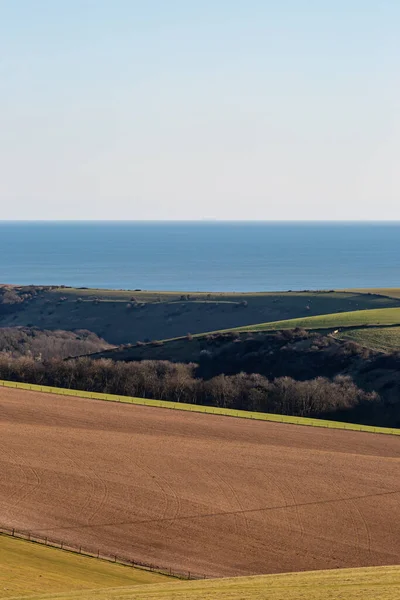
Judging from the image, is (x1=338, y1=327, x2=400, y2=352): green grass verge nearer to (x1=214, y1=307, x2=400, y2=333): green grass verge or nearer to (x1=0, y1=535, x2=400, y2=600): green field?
(x1=214, y1=307, x2=400, y2=333): green grass verge

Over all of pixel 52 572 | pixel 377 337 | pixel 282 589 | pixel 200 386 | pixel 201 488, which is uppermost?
pixel 377 337

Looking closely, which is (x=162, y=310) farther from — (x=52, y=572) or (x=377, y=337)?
(x=52, y=572)

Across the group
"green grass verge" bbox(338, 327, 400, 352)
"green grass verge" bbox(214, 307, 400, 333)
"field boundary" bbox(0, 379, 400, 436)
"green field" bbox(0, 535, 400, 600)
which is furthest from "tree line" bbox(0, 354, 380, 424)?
"green field" bbox(0, 535, 400, 600)

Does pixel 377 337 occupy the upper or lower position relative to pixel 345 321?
lower

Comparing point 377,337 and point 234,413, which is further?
point 377,337

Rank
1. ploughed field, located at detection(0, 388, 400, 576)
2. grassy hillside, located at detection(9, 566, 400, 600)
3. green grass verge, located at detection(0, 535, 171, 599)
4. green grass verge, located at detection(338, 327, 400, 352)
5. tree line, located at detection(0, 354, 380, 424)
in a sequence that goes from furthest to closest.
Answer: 1. green grass verge, located at detection(338, 327, 400, 352)
2. tree line, located at detection(0, 354, 380, 424)
3. ploughed field, located at detection(0, 388, 400, 576)
4. green grass verge, located at detection(0, 535, 171, 599)
5. grassy hillside, located at detection(9, 566, 400, 600)

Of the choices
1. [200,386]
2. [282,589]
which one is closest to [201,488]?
[282,589]
